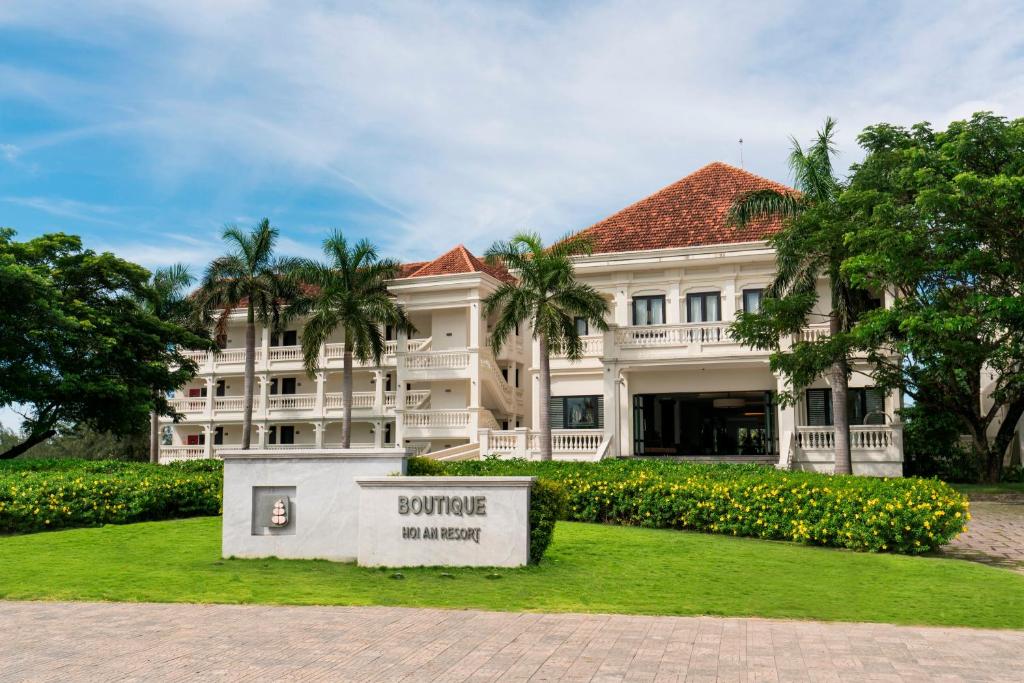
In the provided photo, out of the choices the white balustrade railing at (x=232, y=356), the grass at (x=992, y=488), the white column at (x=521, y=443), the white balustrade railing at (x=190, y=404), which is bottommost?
the grass at (x=992, y=488)

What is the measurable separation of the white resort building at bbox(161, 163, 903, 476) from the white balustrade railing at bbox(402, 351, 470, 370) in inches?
1.6

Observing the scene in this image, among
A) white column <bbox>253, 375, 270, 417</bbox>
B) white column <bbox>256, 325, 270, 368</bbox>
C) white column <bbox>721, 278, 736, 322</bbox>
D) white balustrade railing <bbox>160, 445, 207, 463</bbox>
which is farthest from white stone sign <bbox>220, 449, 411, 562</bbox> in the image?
white balustrade railing <bbox>160, 445, 207, 463</bbox>

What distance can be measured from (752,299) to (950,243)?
411 inches

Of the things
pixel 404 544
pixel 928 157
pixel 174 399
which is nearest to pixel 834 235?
pixel 928 157

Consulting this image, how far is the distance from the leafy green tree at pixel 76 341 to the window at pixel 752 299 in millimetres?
20630

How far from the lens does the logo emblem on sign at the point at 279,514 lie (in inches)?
528

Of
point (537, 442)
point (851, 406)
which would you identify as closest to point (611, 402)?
point (537, 442)

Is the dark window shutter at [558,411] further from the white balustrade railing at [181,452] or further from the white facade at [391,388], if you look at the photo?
the white balustrade railing at [181,452]

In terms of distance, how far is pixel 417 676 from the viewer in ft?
23.9

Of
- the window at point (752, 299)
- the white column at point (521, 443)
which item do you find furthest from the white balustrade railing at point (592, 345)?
the window at point (752, 299)

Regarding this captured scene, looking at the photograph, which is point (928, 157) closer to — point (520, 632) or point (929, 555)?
point (929, 555)

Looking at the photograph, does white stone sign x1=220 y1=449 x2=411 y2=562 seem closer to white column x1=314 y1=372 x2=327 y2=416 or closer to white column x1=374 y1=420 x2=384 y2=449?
white column x1=374 y1=420 x2=384 y2=449

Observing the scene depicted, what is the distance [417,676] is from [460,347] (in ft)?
104

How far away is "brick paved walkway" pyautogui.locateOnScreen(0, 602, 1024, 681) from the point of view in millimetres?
7410
